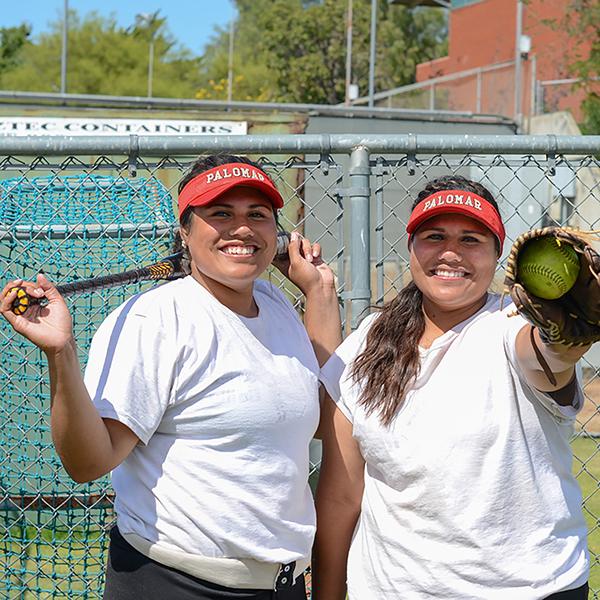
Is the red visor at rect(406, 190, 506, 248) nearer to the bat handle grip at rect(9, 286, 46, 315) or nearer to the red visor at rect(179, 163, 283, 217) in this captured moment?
the red visor at rect(179, 163, 283, 217)

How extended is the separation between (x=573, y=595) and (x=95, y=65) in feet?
125

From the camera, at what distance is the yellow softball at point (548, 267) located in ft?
6.81

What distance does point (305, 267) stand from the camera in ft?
9.71

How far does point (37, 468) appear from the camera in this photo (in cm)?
476

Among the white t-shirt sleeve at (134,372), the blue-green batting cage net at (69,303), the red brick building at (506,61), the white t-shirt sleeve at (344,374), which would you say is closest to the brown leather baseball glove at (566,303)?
the white t-shirt sleeve at (344,374)

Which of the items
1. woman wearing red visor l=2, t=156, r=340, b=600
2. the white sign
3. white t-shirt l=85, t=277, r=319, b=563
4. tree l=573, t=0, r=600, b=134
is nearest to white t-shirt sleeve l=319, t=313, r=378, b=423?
woman wearing red visor l=2, t=156, r=340, b=600

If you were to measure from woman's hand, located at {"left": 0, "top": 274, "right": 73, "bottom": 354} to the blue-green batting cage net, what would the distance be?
165cm

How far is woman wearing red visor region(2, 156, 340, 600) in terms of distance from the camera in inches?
91.3

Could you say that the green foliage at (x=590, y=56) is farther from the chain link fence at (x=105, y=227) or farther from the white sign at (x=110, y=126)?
the chain link fence at (x=105, y=227)

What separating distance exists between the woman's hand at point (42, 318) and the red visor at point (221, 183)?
496mm

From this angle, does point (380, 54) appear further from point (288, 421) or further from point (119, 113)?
point (288, 421)

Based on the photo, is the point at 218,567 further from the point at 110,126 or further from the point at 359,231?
the point at 110,126

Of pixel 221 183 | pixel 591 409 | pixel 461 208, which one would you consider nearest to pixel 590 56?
pixel 591 409

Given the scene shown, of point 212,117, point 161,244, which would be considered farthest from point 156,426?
point 212,117
